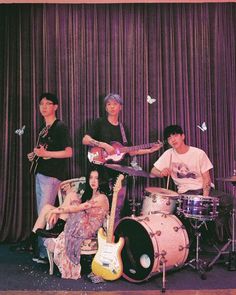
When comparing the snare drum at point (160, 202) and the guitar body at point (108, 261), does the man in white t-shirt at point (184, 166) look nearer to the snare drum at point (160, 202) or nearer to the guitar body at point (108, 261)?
the snare drum at point (160, 202)

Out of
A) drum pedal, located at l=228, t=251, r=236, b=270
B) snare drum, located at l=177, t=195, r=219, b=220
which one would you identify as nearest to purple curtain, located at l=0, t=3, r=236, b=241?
drum pedal, located at l=228, t=251, r=236, b=270

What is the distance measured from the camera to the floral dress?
4.19 metres

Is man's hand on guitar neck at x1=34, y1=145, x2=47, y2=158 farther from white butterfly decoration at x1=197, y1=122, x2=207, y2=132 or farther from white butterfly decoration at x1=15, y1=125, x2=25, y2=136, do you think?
white butterfly decoration at x1=197, y1=122, x2=207, y2=132

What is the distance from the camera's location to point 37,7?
18.9 feet

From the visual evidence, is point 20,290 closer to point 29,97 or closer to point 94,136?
point 94,136

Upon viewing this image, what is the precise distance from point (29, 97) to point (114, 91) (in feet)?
3.70

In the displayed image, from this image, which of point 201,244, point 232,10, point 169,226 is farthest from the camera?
point 232,10

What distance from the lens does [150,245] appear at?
13.1ft

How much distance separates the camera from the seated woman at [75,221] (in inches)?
165

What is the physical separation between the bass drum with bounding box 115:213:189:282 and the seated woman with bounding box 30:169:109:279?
0.92ft

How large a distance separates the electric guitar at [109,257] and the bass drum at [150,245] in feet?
0.46

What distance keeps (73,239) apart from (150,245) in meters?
0.78

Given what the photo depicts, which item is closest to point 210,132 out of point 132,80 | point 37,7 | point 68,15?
point 132,80

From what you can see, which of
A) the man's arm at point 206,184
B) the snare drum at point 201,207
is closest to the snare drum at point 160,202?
the snare drum at point 201,207
